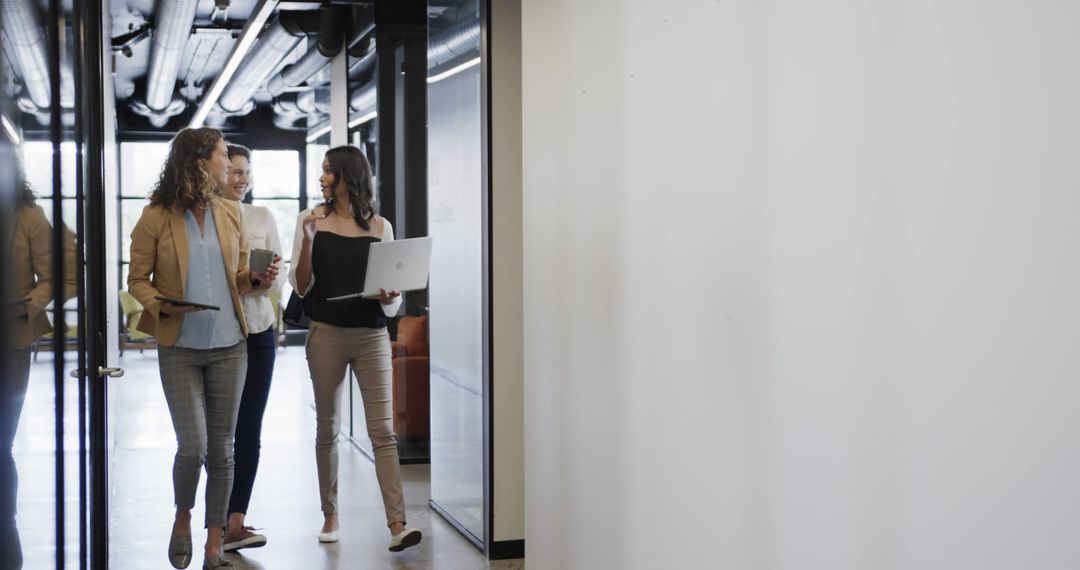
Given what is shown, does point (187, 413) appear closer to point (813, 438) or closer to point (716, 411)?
point (716, 411)

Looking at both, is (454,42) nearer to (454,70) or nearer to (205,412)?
(454,70)

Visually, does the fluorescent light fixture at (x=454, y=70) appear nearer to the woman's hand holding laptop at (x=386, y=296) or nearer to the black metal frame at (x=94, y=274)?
the woman's hand holding laptop at (x=386, y=296)

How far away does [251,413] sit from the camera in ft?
16.6

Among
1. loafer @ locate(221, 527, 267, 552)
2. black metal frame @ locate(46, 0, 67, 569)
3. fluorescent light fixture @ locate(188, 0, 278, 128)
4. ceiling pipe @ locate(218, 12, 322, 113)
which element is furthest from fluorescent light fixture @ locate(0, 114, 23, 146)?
ceiling pipe @ locate(218, 12, 322, 113)

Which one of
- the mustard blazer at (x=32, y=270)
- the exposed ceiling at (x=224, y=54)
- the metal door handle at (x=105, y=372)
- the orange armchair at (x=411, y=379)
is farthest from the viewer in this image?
the orange armchair at (x=411, y=379)

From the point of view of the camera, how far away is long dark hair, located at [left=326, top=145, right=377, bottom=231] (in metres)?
5.05

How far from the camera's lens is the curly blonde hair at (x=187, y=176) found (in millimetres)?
4414

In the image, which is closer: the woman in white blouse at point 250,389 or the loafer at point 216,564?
the loafer at point 216,564

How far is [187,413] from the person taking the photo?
4340 mm

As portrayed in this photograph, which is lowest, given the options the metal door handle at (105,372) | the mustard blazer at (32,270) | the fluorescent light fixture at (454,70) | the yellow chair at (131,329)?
the yellow chair at (131,329)

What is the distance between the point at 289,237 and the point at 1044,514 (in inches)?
651

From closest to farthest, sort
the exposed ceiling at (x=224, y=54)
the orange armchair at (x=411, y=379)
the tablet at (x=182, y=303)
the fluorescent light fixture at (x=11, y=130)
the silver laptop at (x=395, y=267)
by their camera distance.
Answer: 1. the fluorescent light fixture at (x=11, y=130)
2. the exposed ceiling at (x=224, y=54)
3. the tablet at (x=182, y=303)
4. the silver laptop at (x=395, y=267)
5. the orange armchair at (x=411, y=379)

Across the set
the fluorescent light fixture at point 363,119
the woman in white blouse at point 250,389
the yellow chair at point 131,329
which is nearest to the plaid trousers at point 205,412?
the woman in white blouse at point 250,389

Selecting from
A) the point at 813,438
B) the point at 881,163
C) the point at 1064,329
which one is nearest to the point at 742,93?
the point at 881,163
